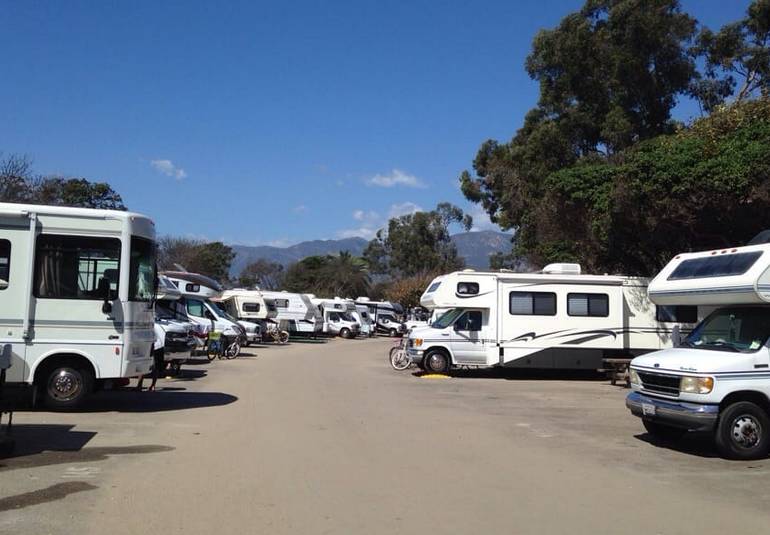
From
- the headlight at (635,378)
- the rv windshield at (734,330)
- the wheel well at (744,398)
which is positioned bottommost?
the wheel well at (744,398)

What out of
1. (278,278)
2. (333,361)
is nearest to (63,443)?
(333,361)

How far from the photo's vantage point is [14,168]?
97.9 ft

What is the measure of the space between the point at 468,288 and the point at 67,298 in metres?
12.4

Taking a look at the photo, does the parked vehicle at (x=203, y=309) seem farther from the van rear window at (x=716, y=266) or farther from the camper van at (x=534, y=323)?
the van rear window at (x=716, y=266)

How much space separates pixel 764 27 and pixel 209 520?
98.1 ft

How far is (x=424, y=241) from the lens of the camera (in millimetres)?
80250

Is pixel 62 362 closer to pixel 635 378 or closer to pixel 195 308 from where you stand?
pixel 635 378

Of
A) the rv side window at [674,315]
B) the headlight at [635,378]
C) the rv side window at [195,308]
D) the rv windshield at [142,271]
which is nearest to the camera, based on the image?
the headlight at [635,378]

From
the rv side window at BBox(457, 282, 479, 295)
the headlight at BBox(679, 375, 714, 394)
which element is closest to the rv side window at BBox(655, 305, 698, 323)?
the rv side window at BBox(457, 282, 479, 295)

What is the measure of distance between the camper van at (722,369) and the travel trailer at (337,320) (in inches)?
1583

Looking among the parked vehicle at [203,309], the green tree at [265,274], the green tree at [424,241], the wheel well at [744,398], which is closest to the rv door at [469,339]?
the parked vehicle at [203,309]

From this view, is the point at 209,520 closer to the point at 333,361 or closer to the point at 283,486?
the point at 283,486

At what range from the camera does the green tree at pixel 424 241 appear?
78750mm

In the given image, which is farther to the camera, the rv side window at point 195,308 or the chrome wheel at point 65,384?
the rv side window at point 195,308
